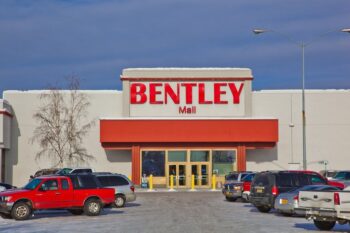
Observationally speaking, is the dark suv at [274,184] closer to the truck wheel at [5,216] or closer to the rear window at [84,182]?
the rear window at [84,182]

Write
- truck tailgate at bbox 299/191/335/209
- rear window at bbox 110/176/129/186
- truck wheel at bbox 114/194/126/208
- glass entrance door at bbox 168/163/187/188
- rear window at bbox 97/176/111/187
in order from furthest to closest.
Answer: glass entrance door at bbox 168/163/187/188
rear window at bbox 110/176/129/186
rear window at bbox 97/176/111/187
truck wheel at bbox 114/194/126/208
truck tailgate at bbox 299/191/335/209

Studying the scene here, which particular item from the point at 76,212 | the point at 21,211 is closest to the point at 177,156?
the point at 76,212

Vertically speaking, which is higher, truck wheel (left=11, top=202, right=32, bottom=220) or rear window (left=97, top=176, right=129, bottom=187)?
rear window (left=97, top=176, right=129, bottom=187)

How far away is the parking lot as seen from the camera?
21266 mm

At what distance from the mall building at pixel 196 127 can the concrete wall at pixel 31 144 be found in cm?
9

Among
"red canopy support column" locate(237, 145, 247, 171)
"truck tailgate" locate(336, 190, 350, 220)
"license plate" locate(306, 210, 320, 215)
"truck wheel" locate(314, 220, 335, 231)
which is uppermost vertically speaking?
"red canopy support column" locate(237, 145, 247, 171)

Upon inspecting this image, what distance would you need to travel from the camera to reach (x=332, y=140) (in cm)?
5878

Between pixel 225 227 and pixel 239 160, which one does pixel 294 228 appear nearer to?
pixel 225 227

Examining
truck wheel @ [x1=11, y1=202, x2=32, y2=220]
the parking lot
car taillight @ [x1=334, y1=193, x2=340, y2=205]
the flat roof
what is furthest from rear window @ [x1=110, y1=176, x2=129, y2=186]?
the flat roof

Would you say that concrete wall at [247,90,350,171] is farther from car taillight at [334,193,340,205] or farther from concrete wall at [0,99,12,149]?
car taillight at [334,193,340,205]

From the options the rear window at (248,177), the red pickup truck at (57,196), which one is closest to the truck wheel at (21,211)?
the red pickup truck at (57,196)

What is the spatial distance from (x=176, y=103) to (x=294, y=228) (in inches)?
1472

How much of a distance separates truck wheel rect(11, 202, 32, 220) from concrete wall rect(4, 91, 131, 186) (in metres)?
31.7

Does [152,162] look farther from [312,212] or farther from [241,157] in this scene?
[312,212]
